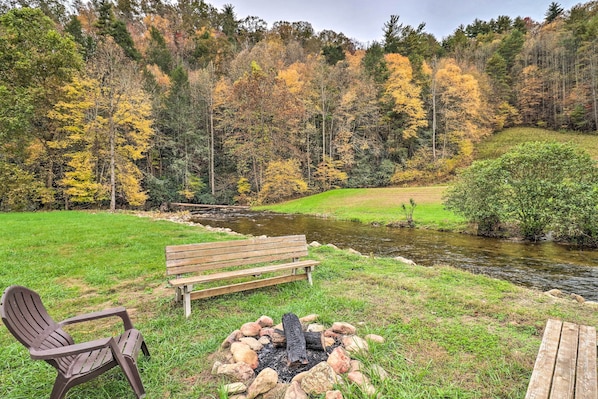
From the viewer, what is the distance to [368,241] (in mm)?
12117

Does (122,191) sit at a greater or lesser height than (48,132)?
lesser

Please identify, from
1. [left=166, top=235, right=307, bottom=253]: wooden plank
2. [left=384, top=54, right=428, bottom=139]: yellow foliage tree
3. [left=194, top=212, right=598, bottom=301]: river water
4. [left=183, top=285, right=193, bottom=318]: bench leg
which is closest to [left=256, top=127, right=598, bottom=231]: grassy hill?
[left=194, top=212, right=598, bottom=301]: river water

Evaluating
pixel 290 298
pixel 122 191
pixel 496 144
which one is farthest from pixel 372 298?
pixel 496 144

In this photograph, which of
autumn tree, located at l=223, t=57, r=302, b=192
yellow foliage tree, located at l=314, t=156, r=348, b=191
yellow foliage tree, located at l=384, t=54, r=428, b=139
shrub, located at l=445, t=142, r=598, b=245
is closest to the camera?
shrub, located at l=445, t=142, r=598, b=245

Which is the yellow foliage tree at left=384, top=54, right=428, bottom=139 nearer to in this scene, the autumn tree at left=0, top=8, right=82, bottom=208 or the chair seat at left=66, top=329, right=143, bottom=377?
the autumn tree at left=0, top=8, right=82, bottom=208

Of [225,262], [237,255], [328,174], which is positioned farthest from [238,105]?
[225,262]

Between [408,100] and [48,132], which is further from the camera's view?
[408,100]

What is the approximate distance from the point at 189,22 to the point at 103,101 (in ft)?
118

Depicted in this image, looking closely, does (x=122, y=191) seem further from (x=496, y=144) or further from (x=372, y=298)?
(x=496, y=144)

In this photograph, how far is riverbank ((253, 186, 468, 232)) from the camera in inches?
614

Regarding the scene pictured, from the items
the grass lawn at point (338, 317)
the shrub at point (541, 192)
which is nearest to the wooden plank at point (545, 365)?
the grass lawn at point (338, 317)

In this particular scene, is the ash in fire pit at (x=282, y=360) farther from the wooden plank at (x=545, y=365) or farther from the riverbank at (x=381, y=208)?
the riverbank at (x=381, y=208)

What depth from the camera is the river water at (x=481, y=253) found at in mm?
7102

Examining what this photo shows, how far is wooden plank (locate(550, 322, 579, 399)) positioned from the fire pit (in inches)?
50.7
